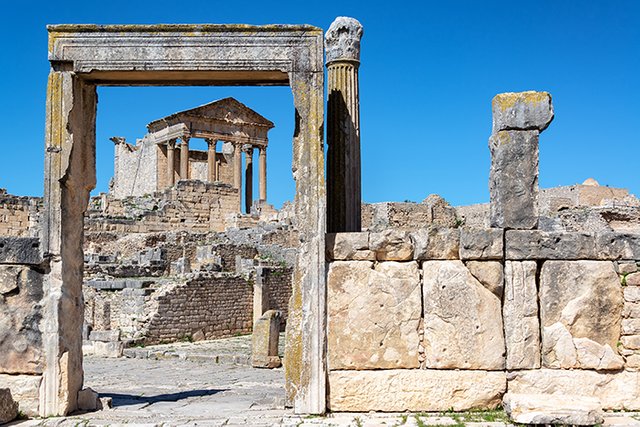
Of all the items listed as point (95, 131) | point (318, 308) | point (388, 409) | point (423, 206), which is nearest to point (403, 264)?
point (318, 308)

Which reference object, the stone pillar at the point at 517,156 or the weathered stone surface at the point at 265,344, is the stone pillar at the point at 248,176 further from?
the stone pillar at the point at 517,156

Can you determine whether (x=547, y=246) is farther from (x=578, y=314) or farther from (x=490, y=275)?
(x=578, y=314)

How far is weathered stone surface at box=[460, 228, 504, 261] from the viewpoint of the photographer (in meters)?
7.55

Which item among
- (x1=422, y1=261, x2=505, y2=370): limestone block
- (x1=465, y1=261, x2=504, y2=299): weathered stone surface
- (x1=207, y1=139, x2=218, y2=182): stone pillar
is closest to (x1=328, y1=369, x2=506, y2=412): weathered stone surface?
(x1=422, y1=261, x2=505, y2=370): limestone block

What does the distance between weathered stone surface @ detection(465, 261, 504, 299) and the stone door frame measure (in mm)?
1566

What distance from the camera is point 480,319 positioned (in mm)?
7551

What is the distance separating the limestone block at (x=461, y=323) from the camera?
7.53 m

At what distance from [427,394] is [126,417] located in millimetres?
3028

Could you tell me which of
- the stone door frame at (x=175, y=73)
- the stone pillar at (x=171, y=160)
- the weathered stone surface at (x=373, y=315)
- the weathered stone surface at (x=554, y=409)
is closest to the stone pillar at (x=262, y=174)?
the stone pillar at (x=171, y=160)

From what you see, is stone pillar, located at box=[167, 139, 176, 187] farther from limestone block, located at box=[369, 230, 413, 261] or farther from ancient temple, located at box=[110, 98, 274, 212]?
limestone block, located at box=[369, 230, 413, 261]

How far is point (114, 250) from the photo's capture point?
29953 mm

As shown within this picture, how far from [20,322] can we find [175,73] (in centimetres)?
302

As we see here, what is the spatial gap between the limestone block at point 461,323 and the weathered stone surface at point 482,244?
0.17 metres

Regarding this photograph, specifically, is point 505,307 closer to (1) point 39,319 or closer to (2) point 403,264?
(2) point 403,264
